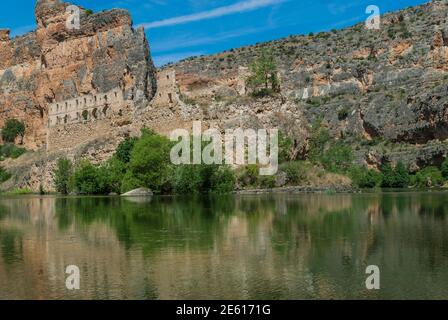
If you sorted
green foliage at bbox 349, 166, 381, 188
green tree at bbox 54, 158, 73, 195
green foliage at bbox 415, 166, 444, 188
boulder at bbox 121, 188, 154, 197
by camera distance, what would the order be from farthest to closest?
green foliage at bbox 415, 166, 444, 188 < green foliage at bbox 349, 166, 381, 188 < green tree at bbox 54, 158, 73, 195 < boulder at bbox 121, 188, 154, 197

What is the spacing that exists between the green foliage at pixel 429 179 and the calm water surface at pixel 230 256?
56.4 meters

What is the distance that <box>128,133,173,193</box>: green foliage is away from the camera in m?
50.3

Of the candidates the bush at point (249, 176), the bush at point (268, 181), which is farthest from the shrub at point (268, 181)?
the bush at point (249, 176)

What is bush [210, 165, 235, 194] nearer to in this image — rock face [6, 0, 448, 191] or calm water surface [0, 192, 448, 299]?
rock face [6, 0, 448, 191]

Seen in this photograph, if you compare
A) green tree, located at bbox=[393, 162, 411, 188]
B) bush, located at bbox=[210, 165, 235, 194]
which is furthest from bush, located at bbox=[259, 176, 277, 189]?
green tree, located at bbox=[393, 162, 411, 188]

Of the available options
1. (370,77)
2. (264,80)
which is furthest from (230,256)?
(370,77)

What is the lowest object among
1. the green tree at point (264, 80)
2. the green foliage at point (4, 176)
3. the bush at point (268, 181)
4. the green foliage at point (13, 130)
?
the bush at point (268, 181)

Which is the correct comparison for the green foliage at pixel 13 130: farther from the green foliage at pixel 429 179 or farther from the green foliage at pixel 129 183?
the green foliage at pixel 429 179

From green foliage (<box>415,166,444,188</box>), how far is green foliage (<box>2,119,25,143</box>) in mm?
55952

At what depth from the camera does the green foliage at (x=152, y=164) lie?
165ft

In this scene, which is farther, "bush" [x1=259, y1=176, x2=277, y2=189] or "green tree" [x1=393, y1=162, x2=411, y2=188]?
"green tree" [x1=393, y1=162, x2=411, y2=188]

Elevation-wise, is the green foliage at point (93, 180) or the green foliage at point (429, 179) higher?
the green foliage at point (93, 180)

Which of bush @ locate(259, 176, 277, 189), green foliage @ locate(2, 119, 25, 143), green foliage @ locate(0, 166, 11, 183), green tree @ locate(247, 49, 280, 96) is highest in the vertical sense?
green tree @ locate(247, 49, 280, 96)

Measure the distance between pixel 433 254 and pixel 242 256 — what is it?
4591mm
